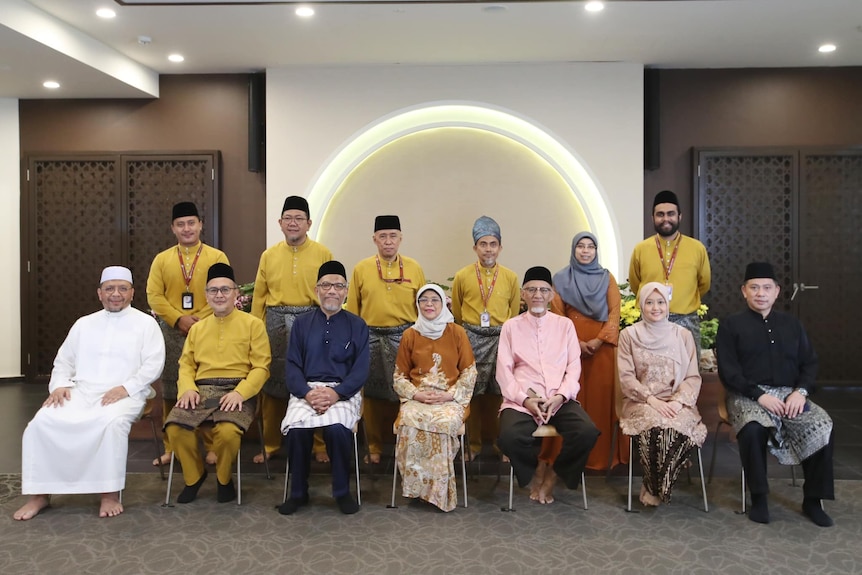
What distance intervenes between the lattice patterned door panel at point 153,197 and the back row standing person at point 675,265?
4.52 meters

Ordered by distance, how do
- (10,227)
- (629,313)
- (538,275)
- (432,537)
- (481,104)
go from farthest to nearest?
1. (10,227)
2. (481,104)
3. (629,313)
4. (538,275)
5. (432,537)

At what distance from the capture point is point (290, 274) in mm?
4250

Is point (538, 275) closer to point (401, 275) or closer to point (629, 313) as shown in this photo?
point (401, 275)

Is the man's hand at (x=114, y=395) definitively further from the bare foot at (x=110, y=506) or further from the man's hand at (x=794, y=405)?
the man's hand at (x=794, y=405)

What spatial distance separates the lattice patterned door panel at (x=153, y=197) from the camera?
6.81 m

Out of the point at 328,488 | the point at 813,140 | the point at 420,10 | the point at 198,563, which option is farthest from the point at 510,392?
the point at 813,140

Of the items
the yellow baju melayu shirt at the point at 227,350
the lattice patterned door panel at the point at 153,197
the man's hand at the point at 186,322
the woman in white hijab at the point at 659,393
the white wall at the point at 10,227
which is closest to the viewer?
the woman in white hijab at the point at 659,393

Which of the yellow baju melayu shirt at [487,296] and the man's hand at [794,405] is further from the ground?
the yellow baju melayu shirt at [487,296]

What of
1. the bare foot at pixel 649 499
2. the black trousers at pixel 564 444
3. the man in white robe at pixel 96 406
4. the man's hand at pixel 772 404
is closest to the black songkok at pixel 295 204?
the man in white robe at pixel 96 406

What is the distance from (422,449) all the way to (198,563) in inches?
47.0

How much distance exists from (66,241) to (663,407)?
6.39 meters

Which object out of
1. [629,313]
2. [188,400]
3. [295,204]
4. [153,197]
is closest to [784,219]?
[629,313]

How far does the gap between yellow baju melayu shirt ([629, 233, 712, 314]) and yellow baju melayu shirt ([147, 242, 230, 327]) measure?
2947mm

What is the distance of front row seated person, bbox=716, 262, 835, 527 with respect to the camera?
3252 mm
